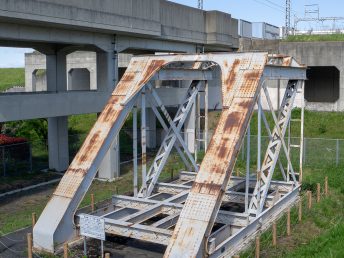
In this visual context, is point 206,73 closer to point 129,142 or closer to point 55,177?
point 55,177

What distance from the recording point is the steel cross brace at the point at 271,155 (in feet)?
46.2

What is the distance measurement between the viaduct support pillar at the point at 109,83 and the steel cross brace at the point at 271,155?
905cm

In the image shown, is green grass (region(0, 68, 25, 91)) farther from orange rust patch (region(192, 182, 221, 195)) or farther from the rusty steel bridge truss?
A: orange rust patch (region(192, 182, 221, 195))

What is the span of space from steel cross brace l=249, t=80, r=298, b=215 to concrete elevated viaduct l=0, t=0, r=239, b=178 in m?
8.76

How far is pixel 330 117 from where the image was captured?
114ft

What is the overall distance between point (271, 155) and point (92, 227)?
20.9ft

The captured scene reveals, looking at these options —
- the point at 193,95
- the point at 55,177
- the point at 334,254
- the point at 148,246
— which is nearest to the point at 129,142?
the point at 55,177

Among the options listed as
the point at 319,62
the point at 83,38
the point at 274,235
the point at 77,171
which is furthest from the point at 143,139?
the point at 319,62

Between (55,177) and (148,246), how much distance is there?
37.3 ft

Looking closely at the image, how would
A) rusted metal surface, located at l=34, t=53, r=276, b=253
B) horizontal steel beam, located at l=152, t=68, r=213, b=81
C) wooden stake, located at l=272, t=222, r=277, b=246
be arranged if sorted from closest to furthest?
rusted metal surface, located at l=34, t=53, r=276, b=253
wooden stake, located at l=272, t=222, r=277, b=246
horizontal steel beam, located at l=152, t=68, r=213, b=81

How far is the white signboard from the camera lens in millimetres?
11500

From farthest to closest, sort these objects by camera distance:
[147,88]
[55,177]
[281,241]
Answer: [55,177] < [147,88] < [281,241]

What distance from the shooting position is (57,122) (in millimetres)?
24344

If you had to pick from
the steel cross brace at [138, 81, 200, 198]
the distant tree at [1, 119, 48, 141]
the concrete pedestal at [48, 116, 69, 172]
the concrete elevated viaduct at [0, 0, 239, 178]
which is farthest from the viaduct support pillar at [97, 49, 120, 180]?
the distant tree at [1, 119, 48, 141]
